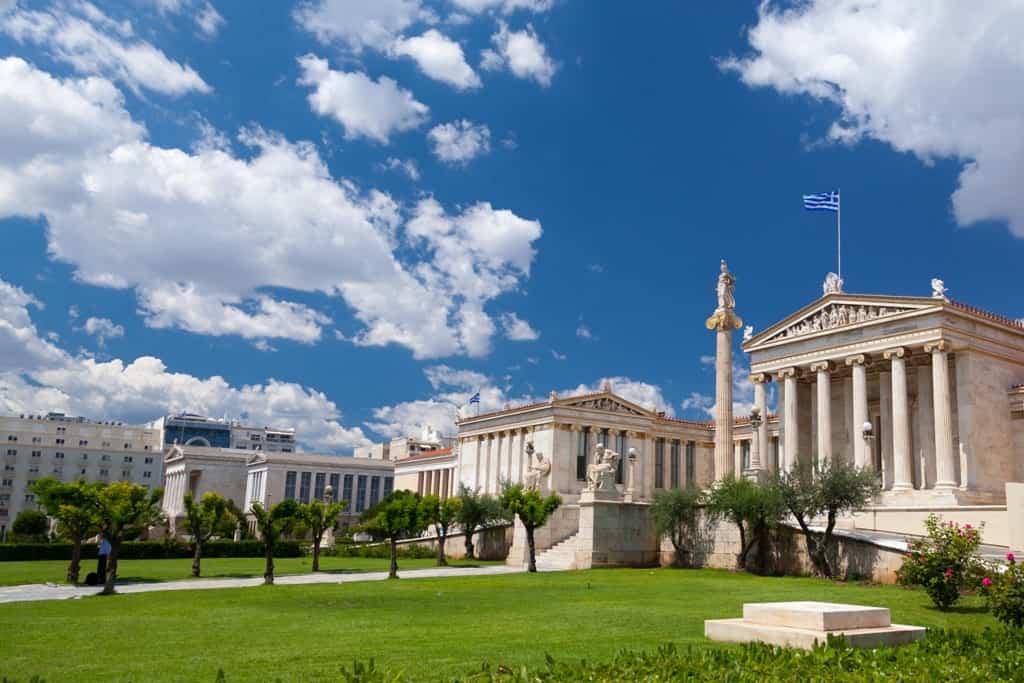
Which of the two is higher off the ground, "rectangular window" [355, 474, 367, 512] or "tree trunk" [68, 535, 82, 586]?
"rectangular window" [355, 474, 367, 512]

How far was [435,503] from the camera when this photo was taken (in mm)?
43844

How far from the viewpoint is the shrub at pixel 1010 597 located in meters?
15.3

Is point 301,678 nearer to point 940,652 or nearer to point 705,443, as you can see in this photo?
point 940,652

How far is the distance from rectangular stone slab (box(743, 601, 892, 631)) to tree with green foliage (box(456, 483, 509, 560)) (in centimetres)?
3536

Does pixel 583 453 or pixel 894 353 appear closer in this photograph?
pixel 894 353

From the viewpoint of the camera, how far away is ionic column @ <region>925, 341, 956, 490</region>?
43.4 m

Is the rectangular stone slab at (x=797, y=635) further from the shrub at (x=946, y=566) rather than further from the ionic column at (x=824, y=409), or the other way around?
the ionic column at (x=824, y=409)

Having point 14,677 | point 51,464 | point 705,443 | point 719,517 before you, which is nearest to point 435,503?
point 719,517

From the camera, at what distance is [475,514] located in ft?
164

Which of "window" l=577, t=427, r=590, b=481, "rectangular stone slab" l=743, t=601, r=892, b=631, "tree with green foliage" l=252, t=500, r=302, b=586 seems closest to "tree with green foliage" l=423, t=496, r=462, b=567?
"tree with green foliage" l=252, t=500, r=302, b=586

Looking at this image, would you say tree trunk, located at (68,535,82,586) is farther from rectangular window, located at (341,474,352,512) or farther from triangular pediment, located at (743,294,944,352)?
rectangular window, located at (341,474,352,512)

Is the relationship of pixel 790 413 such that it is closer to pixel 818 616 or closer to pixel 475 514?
pixel 475 514

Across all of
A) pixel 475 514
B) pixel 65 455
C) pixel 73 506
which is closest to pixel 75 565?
pixel 73 506

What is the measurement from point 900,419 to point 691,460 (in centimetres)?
3868
